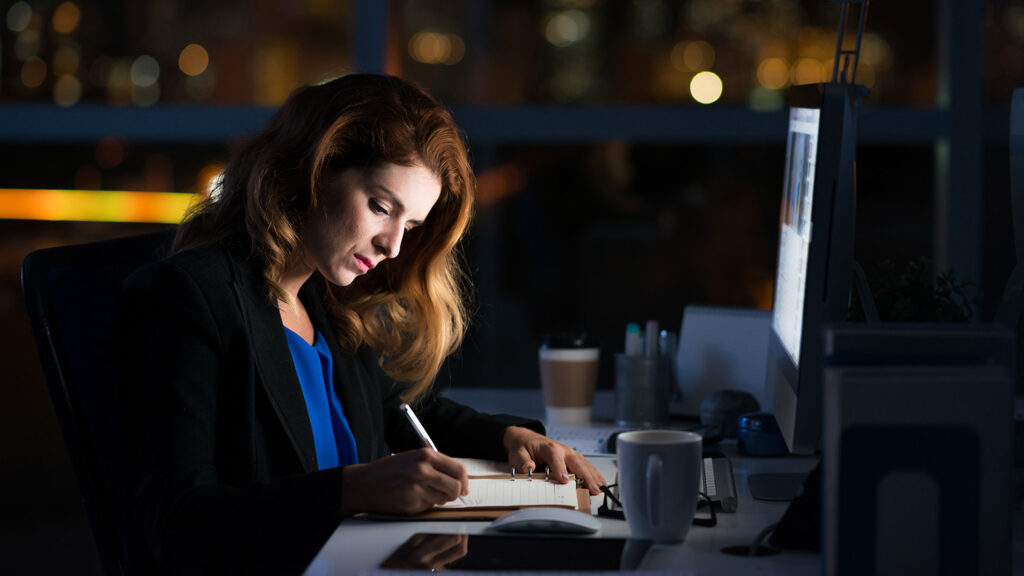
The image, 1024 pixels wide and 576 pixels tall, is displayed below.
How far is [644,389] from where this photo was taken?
1.80m

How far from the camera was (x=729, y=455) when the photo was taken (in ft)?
5.15

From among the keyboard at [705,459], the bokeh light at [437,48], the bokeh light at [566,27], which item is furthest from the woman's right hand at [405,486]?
the bokeh light at [566,27]

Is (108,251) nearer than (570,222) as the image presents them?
Yes

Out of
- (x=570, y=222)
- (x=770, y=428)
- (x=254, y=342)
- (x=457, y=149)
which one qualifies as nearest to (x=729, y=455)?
(x=770, y=428)

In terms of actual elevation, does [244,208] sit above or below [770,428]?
above

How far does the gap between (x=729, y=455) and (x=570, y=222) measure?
2370 mm

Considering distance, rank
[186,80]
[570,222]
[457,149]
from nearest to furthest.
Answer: [457,149] < [186,80] < [570,222]

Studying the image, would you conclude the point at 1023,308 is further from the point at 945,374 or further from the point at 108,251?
the point at 108,251

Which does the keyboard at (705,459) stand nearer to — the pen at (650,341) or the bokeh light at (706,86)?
the pen at (650,341)

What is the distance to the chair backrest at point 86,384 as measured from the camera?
129cm

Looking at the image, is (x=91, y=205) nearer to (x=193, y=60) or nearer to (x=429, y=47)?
(x=193, y=60)

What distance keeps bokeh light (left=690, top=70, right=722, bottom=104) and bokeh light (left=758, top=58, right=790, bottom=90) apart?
152 millimetres

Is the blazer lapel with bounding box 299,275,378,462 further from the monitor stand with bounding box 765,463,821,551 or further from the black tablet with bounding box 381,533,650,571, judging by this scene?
the monitor stand with bounding box 765,463,821,551

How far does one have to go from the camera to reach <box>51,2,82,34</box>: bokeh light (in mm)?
3605
